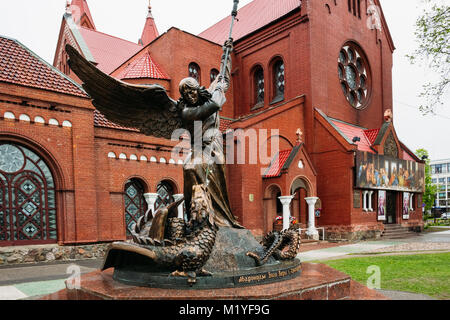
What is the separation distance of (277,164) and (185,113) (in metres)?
14.7

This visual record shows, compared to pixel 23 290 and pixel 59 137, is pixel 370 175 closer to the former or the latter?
pixel 59 137

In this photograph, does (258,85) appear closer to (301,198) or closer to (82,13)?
(301,198)

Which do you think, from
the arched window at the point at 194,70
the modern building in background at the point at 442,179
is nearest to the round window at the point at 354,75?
the arched window at the point at 194,70

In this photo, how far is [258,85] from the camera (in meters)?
26.5

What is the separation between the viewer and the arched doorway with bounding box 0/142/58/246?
40.5 ft

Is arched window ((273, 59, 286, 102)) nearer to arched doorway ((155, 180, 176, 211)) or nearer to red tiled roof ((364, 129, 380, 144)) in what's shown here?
red tiled roof ((364, 129, 380, 144))

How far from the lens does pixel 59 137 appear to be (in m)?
13.4

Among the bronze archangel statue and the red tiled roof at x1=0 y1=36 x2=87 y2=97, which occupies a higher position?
the red tiled roof at x1=0 y1=36 x2=87 y2=97

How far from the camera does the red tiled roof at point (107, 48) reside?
3069 cm

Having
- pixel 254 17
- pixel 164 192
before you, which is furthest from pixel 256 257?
pixel 254 17

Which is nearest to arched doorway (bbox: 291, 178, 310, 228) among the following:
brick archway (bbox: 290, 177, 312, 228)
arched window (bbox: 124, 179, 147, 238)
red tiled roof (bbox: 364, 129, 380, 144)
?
brick archway (bbox: 290, 177, 312, 228)

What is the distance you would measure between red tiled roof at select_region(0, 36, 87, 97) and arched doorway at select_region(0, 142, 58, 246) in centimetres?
232

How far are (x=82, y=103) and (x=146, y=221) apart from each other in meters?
10.0

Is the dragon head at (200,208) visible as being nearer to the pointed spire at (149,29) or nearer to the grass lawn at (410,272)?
the grass lawn at (410,272)
